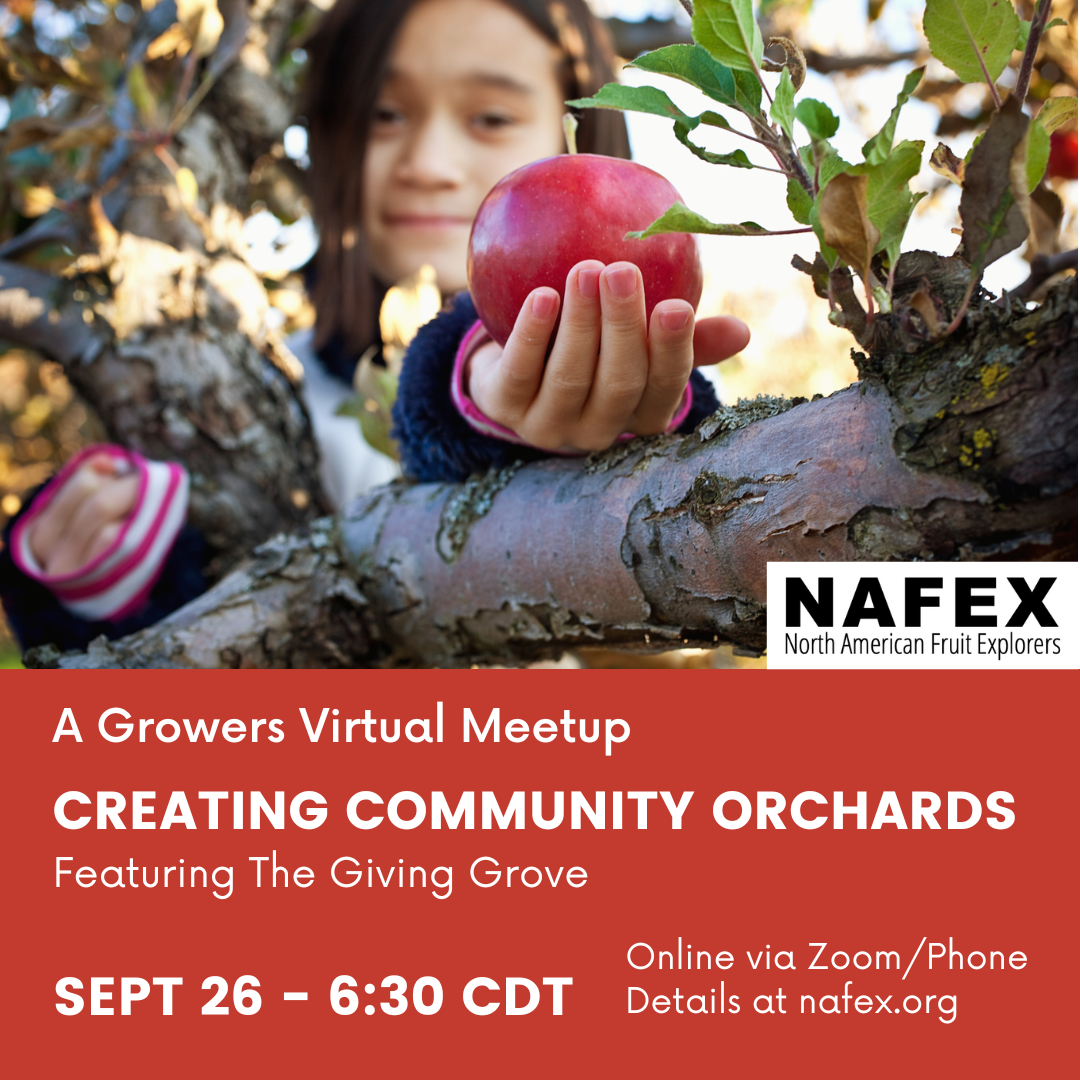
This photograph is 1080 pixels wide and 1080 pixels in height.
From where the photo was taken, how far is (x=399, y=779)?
63 cm

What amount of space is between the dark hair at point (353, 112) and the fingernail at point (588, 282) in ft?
4.01

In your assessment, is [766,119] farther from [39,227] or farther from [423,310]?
[39,227]

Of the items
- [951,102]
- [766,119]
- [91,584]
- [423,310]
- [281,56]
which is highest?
[281,56]

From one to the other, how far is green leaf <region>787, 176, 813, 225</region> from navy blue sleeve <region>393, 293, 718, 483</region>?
29cm

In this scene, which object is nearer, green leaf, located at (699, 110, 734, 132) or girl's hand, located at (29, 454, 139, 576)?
green leaf, located at (699, 110, 734, 132)

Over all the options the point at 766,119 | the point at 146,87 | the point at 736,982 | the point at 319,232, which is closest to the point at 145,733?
the point at 736,982

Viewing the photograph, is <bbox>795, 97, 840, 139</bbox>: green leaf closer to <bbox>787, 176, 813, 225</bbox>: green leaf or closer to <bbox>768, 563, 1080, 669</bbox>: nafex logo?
<bbox>787, 176, 813, 225</bbox>: green leaf

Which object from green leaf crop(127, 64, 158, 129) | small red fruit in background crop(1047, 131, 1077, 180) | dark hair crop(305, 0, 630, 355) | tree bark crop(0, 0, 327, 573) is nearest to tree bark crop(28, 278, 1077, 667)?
tree bark crop(0, 0, 327, 573)

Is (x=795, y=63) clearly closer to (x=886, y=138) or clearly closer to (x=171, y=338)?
(x=886, y=138)

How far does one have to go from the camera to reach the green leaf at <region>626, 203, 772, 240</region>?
1.65 feet

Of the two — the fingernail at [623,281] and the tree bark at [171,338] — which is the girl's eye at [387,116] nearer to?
the tree bark at [171,338]

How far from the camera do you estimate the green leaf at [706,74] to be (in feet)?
1.71

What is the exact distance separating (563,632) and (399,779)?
0.20 metres

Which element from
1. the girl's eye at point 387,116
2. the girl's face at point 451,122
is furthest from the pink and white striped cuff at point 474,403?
the girl's eye at point 387,116
